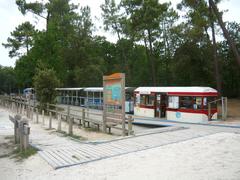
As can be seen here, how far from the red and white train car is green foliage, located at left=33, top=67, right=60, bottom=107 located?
22.8ft

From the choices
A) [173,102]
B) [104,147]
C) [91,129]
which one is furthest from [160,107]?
[104,147]

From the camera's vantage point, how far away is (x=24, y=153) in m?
8.70

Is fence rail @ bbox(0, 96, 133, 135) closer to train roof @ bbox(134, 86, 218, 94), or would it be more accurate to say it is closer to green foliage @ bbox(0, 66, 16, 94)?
train roof @ bbox(134, 86, 218, 94)

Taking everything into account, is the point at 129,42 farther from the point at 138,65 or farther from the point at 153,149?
the point at 153,149

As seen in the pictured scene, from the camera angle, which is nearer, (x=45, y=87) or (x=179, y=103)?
(x=179, y=103)

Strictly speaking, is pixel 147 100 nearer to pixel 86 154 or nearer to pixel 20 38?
pixel 86 154

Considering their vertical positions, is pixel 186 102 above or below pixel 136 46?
below

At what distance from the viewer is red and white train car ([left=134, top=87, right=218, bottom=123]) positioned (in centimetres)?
1555

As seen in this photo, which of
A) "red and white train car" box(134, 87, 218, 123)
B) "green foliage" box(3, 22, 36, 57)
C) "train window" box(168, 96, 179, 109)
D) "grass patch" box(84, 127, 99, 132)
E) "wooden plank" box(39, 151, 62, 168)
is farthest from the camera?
"green foliage" box(3, 22, 36, 57)

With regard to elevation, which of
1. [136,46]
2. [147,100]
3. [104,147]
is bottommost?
[104,147]

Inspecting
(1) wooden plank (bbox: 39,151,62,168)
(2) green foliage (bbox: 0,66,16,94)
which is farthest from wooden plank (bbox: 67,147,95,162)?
(2) green foliage (bbox: 0,66,16,94)

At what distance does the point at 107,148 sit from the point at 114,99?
12.6ft

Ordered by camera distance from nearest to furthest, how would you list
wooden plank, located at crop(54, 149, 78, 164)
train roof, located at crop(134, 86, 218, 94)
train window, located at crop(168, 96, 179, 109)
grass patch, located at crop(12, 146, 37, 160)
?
1. wooden plank, located at crop(54, 149, 78, 164)
2. grass patch, located at crop(12, 146, 37, 160)
3. train roof, located at crop(134, 86, 218, 94)
4. train window, located at crop(168, 96, 179, 109)

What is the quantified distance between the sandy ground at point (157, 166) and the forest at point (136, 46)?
617 inches
